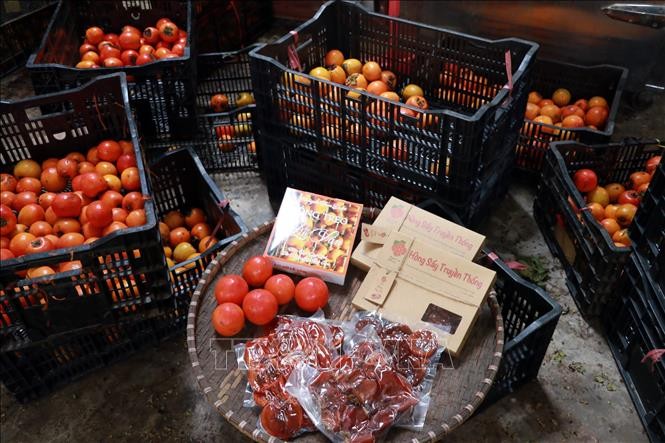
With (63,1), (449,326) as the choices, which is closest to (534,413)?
(449,326)

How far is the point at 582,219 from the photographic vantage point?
2979 mm

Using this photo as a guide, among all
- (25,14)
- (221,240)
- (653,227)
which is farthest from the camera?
(25,14)

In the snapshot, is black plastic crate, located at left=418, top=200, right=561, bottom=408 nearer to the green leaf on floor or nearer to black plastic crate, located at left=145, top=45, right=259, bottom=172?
the green leaf on floor

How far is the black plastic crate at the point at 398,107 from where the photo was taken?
2.75m

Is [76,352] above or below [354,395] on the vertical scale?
below

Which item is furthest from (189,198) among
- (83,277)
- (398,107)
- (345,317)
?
(345,317)

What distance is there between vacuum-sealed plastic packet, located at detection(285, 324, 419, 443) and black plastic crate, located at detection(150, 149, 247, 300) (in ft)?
3.44

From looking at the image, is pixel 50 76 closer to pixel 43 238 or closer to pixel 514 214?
pixel 43 238

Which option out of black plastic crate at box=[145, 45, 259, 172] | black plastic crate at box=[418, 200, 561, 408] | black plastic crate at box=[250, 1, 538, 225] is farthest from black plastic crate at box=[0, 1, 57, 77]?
black plastic crate at box=[418, 200, 561, 408]

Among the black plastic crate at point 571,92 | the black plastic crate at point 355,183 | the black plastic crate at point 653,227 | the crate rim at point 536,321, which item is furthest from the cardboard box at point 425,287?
the black plastic crate at point 571,92

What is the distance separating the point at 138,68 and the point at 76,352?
1720mm

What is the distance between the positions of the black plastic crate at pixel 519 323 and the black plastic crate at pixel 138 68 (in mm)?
1827

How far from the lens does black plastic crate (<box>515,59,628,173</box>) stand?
11.5 ft

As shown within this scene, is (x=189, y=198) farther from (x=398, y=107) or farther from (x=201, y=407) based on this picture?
(x=398, y=107)
